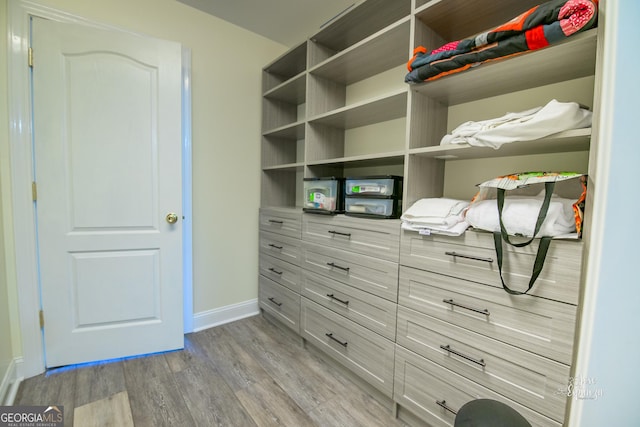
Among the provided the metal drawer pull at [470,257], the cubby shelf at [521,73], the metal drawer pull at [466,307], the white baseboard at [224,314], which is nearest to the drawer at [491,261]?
the metal drawer pull at [470,257]

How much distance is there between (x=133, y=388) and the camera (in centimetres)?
152

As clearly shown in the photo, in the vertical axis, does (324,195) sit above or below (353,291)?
above

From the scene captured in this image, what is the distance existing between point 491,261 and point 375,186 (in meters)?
0.67

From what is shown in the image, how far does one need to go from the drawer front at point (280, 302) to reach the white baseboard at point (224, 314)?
0.41 feet

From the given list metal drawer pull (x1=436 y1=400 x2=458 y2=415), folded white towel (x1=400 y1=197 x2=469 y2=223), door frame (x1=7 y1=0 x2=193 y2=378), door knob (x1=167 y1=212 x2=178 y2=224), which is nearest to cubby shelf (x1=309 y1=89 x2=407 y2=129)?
folded white towel (x1=400 y1=197 x2=469 y2=223)

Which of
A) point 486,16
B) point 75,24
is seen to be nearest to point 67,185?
point 75,24

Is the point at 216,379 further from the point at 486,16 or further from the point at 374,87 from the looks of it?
the point at 486,16

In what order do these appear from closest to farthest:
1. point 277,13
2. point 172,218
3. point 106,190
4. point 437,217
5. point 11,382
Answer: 1. point 437,217
2. point 11,382
3. point 106,190
4. point 172,218
5. point 277,13

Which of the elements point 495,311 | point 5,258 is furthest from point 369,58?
point 5,258

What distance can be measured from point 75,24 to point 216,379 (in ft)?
7.53

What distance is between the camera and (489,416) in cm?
46

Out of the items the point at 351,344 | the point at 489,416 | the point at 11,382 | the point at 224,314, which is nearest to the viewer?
the point at 489,416

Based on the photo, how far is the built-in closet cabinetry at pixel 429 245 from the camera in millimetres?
929

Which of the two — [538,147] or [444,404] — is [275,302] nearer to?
[444,404]
